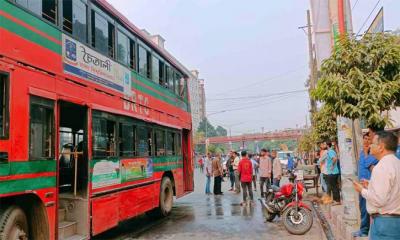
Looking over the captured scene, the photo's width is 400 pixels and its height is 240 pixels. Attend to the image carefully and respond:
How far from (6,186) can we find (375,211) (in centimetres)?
404

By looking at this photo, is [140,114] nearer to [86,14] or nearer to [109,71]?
[109,71]

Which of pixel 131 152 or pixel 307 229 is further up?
pixel 131 152

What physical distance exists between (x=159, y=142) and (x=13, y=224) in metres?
6.01

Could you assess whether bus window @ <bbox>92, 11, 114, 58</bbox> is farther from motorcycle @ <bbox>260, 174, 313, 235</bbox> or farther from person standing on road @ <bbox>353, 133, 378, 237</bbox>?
person standing on road @ <bbox>353, 133, 378, 237</bbox>

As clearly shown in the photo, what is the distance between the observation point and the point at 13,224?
17.7ft

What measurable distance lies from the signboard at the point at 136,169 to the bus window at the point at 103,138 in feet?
1.84

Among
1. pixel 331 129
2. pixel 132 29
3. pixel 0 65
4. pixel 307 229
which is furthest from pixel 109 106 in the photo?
pixel 331 129

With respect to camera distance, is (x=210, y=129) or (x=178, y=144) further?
(x=210, y=129)

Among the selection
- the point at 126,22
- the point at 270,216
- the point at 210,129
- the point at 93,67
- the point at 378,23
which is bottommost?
the point at 270,216

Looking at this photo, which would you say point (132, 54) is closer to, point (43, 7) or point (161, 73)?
point (161, 73)

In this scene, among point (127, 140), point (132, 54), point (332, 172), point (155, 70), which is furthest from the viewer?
point (332, 172)

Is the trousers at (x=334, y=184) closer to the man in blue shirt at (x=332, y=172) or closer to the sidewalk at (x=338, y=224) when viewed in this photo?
the man in blue shirt at (x=332, y=172)

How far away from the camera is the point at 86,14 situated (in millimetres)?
7609

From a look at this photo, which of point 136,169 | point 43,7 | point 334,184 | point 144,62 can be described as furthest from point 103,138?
point 334,184
